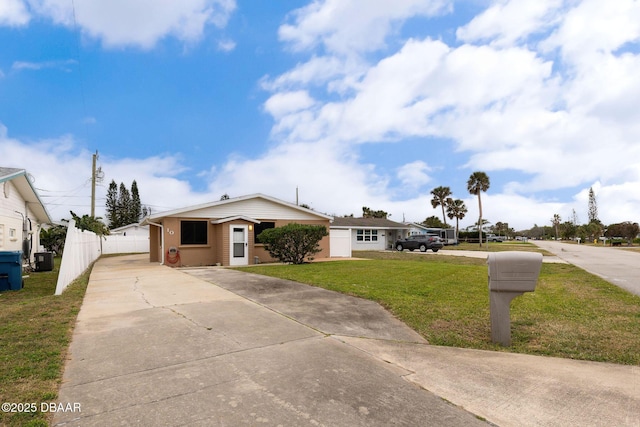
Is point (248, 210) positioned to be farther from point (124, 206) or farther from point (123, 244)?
point (124, 206)

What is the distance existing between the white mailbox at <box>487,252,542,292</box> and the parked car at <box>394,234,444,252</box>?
89.9 feet

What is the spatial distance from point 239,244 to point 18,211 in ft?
32.5

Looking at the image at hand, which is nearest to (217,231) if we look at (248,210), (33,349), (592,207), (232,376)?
(248,210)

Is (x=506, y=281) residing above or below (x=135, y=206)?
below

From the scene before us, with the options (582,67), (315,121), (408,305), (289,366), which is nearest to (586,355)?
(408,305)

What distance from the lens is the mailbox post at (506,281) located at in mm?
→ 4691

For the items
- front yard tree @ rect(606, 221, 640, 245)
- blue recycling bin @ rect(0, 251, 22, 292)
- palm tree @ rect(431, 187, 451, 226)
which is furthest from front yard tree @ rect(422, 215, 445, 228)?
blue recycling bin @ rect(0, 251, 22, 292)

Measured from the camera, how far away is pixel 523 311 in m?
6.82

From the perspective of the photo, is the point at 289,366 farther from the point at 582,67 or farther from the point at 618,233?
the point at 618,233

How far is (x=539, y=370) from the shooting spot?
12.7ft

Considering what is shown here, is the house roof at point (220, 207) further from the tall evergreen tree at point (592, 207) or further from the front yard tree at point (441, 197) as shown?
the tall evergreen tree at point (592, 207)

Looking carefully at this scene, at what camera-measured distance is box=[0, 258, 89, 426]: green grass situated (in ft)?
9.86

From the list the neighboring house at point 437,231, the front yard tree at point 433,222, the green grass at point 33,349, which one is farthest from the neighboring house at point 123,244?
the front yard tree at point 433,222

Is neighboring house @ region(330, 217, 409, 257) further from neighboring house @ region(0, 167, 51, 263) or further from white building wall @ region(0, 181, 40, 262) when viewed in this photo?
white building wall @ region(0, 181, 40, 262)
